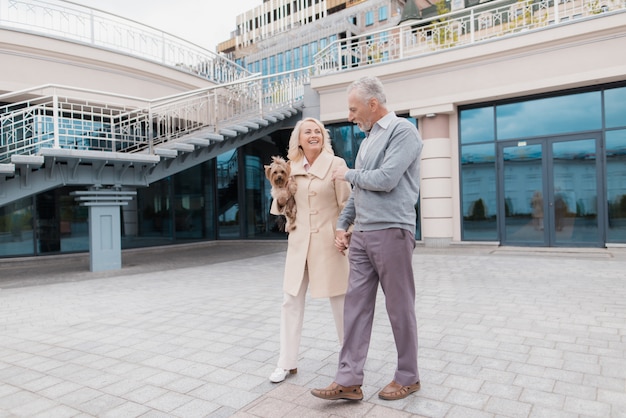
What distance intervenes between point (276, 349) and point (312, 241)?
4.46 feet

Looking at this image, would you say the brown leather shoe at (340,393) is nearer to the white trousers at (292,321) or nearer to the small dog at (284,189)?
the white trousers at (292,321)

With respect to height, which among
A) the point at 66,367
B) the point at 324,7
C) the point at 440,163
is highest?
the point at 324,7

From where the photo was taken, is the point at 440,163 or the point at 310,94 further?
the point at 310,94

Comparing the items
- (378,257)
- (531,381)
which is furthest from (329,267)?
(531,381)

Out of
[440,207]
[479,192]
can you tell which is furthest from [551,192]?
[440,207]

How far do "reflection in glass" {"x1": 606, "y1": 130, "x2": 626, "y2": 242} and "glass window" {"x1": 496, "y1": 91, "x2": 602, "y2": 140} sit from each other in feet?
1.57

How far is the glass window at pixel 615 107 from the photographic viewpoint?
9.64 meters

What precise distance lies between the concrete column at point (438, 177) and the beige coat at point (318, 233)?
28.5ft

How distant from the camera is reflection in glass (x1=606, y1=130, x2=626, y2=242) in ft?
31.7

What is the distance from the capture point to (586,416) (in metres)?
2.48

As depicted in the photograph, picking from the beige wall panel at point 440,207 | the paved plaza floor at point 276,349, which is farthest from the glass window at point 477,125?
the paved plaza floor at point 276,349

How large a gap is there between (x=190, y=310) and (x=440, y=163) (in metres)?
7.99

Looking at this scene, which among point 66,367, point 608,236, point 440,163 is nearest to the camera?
point 66,367

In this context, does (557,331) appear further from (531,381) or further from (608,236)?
(608,236)
